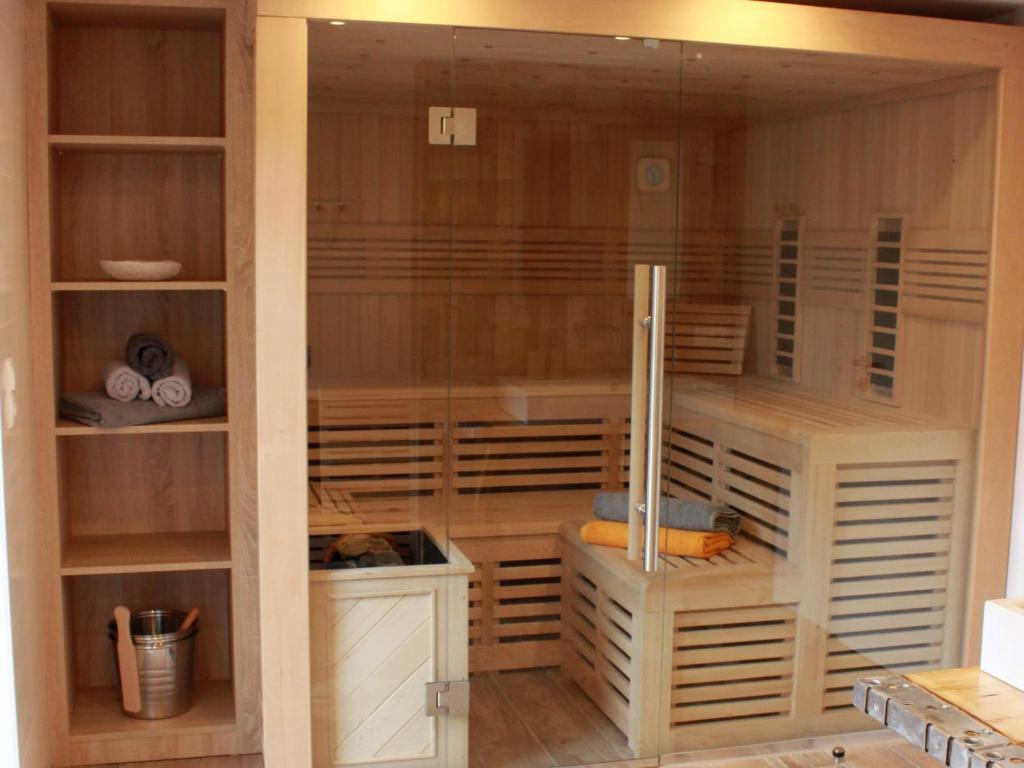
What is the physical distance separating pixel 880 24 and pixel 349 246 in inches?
64.9

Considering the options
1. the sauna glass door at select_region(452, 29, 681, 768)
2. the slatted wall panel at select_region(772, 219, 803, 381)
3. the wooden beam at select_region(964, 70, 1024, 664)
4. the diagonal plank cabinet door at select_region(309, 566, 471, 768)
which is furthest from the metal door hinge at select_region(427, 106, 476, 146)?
the wooden beam at select_region(964, 70, 1024, 664)

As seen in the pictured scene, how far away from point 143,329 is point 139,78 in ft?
2.52

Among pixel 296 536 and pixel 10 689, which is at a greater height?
pixel 296 536

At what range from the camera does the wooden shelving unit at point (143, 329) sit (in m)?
3.25

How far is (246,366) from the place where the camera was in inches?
132

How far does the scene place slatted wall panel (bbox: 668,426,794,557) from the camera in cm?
325

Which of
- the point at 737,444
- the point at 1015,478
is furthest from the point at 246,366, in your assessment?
the point at 1015,478

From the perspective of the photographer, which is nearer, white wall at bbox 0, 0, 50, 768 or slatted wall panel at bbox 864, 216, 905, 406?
white wall at bbox 0, 0, 50, 768

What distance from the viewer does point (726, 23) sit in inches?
124

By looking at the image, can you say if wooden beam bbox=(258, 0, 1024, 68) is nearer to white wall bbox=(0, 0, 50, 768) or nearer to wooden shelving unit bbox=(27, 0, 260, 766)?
wooden shelving unit bbox=(27, 0, 260, 766)

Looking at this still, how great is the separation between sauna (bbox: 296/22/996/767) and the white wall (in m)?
0.72

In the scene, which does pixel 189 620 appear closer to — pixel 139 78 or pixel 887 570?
pixel 139 78

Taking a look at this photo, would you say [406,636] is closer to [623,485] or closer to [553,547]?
[553,547]

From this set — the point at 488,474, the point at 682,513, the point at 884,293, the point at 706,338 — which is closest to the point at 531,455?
the point at 488,474
